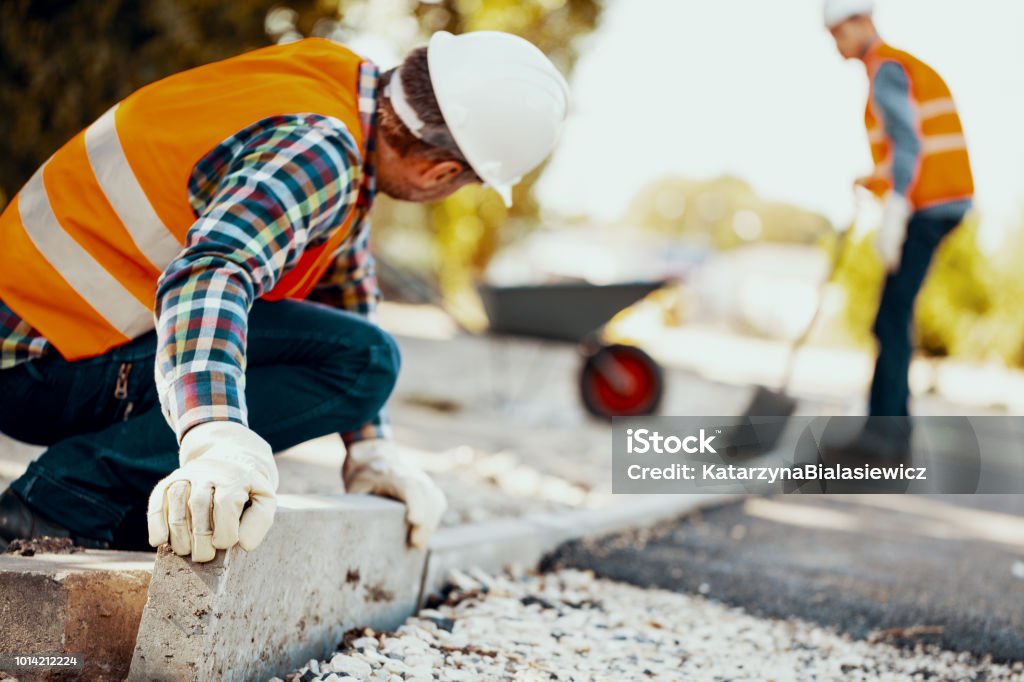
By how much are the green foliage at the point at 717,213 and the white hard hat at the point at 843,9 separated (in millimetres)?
62275

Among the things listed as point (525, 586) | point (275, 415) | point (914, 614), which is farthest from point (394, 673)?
point (914, 614)

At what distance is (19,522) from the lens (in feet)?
6.07

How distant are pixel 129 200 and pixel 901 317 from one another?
3189 mm

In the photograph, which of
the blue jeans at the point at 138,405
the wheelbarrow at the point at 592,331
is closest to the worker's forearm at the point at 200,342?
the blue jeans at the point at 138,405

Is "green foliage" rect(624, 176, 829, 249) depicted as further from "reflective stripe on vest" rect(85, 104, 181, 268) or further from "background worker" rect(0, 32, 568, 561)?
"reflective stripe on vest" rect(85, 104, 181, 268)

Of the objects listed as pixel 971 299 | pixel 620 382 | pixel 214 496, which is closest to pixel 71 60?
pixel 620 382

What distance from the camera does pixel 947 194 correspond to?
4035 millimetres

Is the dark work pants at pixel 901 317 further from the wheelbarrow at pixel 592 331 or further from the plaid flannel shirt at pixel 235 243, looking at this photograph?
the plaid flannel shirt at pixel 235 243

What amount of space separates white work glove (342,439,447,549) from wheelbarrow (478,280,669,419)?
4091 millimetres

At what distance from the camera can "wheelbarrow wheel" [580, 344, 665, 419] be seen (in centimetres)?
639

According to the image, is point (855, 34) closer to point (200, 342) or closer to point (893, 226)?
point (893, 226)

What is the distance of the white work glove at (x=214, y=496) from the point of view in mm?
1360

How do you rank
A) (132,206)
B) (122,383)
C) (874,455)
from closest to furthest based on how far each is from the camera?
(132,206), (122,383), (874,455)

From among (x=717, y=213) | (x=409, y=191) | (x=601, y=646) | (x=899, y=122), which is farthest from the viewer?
(x=717, y=213)
